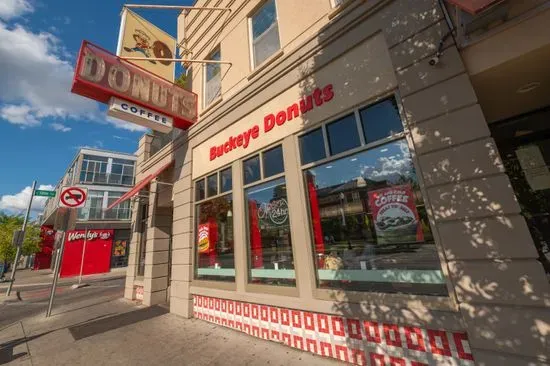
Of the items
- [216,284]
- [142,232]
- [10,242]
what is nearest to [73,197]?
[142,232]

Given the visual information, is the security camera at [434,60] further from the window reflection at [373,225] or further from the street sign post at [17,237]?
the street sign post at [17,237]

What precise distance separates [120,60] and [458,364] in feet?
31.7

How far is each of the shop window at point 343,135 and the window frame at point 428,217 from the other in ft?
0.22

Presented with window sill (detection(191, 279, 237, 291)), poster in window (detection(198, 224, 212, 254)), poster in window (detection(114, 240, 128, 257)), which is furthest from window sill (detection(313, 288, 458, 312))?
poster in window (detection(114, 240, 128, 257))

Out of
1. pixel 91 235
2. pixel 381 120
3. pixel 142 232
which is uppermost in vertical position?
pixel 91 235

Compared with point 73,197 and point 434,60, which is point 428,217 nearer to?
point 434,60

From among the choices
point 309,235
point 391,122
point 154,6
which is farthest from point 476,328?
point 154,6

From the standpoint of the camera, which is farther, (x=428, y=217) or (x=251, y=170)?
(x=251, y=170)

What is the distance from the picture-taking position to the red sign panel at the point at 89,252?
26.6 meters

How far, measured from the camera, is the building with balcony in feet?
89.8

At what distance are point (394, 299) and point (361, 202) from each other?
1570mm

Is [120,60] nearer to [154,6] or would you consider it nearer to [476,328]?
[154,6]

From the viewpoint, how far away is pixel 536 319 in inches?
105

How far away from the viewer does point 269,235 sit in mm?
5832
